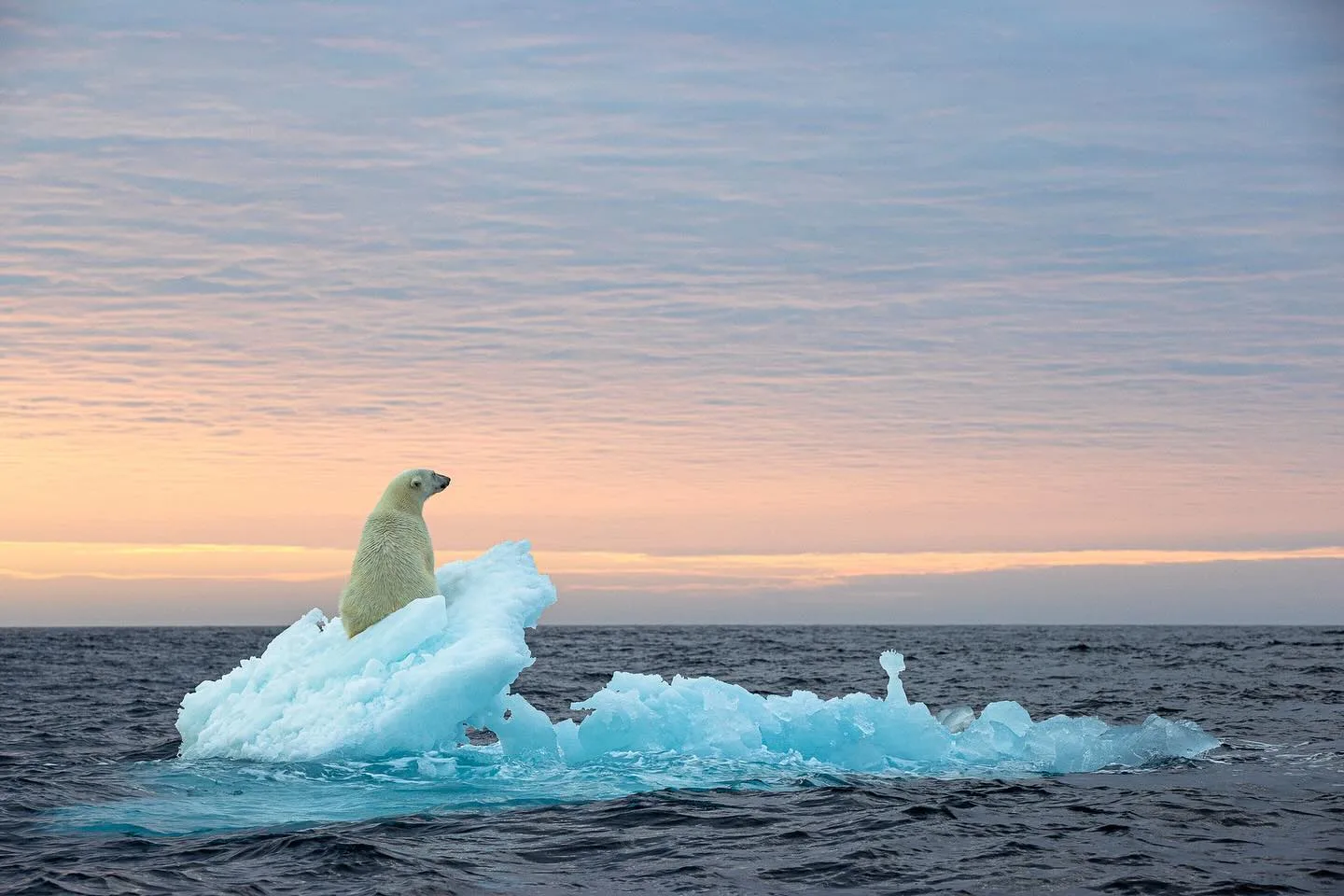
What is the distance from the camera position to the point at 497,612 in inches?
528

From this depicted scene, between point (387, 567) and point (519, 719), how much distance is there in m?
2.27

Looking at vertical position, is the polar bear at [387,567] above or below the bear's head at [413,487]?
below

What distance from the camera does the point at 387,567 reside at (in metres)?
13.6

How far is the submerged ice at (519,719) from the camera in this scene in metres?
12.4

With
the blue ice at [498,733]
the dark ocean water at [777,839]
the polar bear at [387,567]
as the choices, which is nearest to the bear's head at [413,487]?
the polar bear at [387,567]

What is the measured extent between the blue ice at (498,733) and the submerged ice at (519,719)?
0.06ft

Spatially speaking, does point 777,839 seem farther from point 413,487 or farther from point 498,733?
point 413,487

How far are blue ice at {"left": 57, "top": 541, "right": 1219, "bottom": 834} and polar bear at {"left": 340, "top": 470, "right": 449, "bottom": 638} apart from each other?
36 cm

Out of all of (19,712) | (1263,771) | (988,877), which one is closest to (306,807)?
(988,877)

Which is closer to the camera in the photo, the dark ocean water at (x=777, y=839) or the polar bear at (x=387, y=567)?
the dark ocean water at (x=777, y=839)

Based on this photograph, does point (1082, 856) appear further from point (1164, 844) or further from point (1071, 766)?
point (1071, 766)

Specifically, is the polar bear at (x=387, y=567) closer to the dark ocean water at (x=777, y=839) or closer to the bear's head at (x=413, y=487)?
the bear's head at (x=413, y=487)

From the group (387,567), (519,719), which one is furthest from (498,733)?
(387,567)

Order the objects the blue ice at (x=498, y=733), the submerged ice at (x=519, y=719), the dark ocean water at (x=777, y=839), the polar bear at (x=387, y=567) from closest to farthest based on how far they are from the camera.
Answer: the dark ocean water at (x=777, y=839), the blue ice at (x=498, y=733), the submerged ice at (x=519, y=719), the polar bear at (x=387, y=567)
